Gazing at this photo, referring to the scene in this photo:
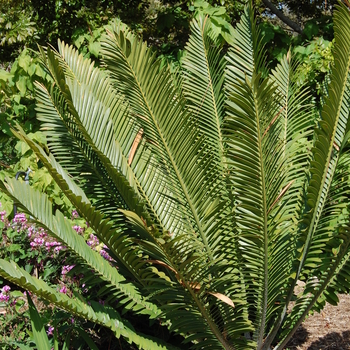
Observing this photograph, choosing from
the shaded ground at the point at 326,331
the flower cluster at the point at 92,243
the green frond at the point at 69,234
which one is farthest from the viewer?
the flower cluster at the point at 92,243

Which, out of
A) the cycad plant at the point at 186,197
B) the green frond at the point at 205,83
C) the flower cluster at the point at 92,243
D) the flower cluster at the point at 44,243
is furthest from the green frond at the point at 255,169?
the flower cluster at the point at 44,243

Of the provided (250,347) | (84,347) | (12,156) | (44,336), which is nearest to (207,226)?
(250,347)

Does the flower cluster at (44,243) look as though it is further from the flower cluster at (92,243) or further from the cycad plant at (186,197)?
the cycad plant at (186,197)

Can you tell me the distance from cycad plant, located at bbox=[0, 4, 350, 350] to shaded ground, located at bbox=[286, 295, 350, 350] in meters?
0.61

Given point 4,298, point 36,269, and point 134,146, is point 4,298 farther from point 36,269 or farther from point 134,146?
point 134,146

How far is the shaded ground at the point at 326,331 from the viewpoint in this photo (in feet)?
11.9

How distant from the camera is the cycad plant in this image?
2.43m

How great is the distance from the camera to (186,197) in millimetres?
2840

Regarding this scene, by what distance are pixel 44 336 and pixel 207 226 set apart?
101 cm

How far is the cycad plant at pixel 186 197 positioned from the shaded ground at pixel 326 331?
1.99 ft

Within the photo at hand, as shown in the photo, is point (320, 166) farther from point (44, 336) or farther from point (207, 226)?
point (44, 336)

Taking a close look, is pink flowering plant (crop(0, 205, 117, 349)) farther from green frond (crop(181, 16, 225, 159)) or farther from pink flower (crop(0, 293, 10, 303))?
green frond (crop(181, 16, 225, 159))

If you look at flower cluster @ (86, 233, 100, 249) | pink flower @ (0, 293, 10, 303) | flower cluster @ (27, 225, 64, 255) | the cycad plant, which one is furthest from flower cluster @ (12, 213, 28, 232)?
the cycad plant

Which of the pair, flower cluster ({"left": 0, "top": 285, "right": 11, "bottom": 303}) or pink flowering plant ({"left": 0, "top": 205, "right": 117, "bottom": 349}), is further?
flower cluster ({"left": 0, "top": 285, "right": 11, "bottom": 303})
